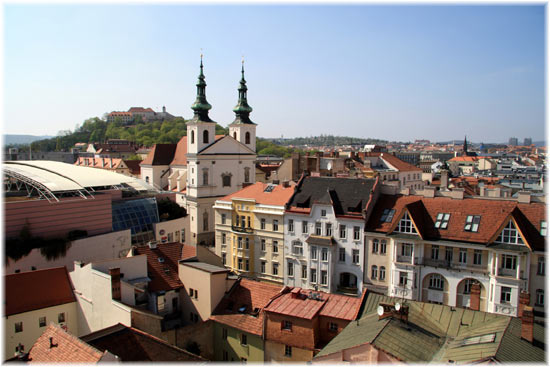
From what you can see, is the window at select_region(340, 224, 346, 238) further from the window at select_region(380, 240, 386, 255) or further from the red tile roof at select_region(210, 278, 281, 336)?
the red tile roof at select_region(210, 278, 281, 336)

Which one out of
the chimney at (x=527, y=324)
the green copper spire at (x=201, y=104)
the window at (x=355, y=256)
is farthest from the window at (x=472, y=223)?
the green copper spire at (x=201, y=104)

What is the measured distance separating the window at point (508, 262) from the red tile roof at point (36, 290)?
93.1 feet

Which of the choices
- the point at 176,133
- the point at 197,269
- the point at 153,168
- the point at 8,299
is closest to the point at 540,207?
the point at 197,269

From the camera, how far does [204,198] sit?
2525 inches

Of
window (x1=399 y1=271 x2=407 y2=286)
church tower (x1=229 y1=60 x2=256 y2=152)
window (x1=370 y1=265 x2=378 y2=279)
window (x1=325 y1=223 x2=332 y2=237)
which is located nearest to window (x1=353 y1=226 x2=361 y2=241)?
window (x1=325 y1=223 x2=332 y2=237)

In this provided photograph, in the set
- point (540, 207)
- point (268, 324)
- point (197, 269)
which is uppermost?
point (540, 207)

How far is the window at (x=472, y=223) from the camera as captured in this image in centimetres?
3316

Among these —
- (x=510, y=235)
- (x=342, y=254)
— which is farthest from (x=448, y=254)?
(x=342, y=254)

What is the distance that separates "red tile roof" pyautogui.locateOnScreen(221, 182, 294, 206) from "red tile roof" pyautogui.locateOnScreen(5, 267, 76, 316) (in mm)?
18779

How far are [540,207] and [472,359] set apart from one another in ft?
62.5

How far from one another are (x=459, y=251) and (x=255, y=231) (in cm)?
1868

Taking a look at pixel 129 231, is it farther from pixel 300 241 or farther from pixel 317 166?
pixel 317 166

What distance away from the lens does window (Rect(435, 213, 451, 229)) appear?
34250 millimetres

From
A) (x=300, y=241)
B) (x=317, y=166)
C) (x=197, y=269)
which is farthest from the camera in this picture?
(x=317, y=166)
